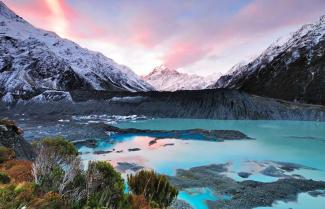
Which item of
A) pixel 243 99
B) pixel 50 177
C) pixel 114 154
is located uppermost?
pixel 243 99

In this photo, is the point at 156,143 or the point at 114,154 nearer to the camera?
the point at 114,154

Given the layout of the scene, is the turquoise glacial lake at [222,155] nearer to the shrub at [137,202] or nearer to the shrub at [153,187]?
the shrub at [153,187]

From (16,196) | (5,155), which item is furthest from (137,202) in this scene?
(5,155)

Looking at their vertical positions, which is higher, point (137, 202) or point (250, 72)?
point (250, 72)

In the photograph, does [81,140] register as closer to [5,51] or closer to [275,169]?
[275,169]

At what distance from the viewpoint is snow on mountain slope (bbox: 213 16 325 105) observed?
141375 mm

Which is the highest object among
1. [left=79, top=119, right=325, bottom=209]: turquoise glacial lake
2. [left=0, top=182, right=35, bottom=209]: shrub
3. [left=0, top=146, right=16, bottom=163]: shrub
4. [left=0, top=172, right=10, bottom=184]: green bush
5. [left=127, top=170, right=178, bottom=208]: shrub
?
[left=0, top=182, right=35, bottom=209]: shrub

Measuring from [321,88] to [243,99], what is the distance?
6716cm

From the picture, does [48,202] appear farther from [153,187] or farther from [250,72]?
[250,72]

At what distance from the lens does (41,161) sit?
31.4 feet

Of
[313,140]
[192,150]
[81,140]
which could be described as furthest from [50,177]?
[313,140]

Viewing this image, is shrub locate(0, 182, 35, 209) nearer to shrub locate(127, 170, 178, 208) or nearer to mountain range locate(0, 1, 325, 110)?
shrub locate(127, 170, 178, 208)

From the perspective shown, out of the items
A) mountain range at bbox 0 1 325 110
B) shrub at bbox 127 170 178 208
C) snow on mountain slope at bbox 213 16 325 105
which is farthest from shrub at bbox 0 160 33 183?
snow on mountain slope at bbox 213 16 325 105

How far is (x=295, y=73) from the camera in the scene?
158 m
